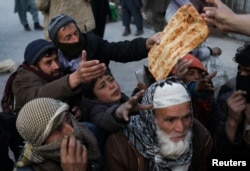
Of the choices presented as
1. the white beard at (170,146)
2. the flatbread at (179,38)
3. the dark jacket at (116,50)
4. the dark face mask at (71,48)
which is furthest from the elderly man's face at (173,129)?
the dark face mask at (71,48)

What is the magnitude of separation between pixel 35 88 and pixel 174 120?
0.94 m

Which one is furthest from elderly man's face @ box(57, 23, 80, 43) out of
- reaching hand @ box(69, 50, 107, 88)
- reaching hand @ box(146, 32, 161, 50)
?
reaching hand @ box(69, 50, 107, 88)

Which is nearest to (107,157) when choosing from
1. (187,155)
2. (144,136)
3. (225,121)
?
(144,136)

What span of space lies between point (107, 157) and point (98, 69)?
50cm

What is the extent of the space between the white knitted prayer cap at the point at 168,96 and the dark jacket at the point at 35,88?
52 centimetres

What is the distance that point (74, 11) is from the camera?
4855 millimetres

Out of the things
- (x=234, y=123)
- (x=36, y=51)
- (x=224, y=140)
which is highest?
(x=36, y=51)

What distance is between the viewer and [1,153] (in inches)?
97.5

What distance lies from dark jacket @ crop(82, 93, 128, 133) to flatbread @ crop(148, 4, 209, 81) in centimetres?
41

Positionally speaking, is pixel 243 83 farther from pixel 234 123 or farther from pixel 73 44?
pixel 73 44

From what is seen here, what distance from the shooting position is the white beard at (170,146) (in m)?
2.30

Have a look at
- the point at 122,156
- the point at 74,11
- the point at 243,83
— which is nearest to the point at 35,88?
the point at 122,156

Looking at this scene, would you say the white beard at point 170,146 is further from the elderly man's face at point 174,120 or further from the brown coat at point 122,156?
the brown coat at point 122,156

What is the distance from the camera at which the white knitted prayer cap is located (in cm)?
230
